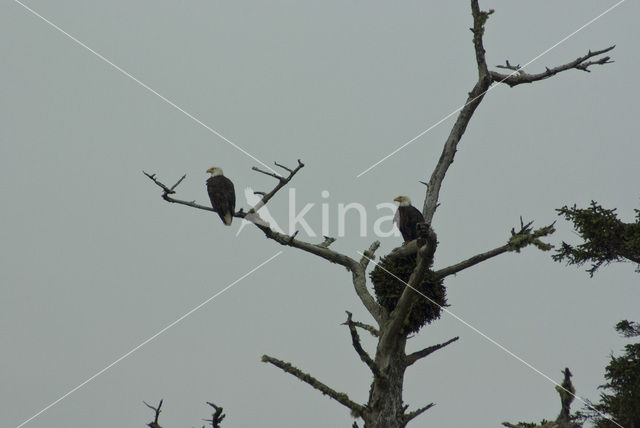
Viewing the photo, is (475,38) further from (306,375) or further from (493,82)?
(306,375)

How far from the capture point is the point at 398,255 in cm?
1060

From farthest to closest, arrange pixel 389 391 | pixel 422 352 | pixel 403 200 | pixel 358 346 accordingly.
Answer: pixel 403 200 < pixel 422 352 < pixel 389 391 < pixel 358 346

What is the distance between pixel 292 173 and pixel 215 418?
12.0 ft

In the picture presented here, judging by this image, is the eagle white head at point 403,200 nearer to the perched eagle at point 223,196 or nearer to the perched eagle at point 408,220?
the perched eagle at point 408,220

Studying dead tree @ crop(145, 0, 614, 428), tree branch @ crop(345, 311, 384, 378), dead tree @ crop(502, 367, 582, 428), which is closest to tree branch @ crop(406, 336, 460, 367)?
dead tree @ crop(145, 0, 614, 428)

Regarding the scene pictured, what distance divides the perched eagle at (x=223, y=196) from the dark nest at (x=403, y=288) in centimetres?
333

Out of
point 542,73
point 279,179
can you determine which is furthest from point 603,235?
point 279,179

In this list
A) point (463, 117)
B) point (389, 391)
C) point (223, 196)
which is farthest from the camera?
point (223, 196)

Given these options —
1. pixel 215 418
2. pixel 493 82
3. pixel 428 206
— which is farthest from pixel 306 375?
pixel 493 82

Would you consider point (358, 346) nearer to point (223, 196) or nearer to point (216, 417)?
point (216, 417)

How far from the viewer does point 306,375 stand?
8945 mm

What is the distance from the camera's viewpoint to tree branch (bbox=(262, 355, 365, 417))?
29.3ft

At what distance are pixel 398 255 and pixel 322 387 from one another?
2523 millimetres

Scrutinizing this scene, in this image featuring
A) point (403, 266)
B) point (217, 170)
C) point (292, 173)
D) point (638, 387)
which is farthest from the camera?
point (217, 170)
